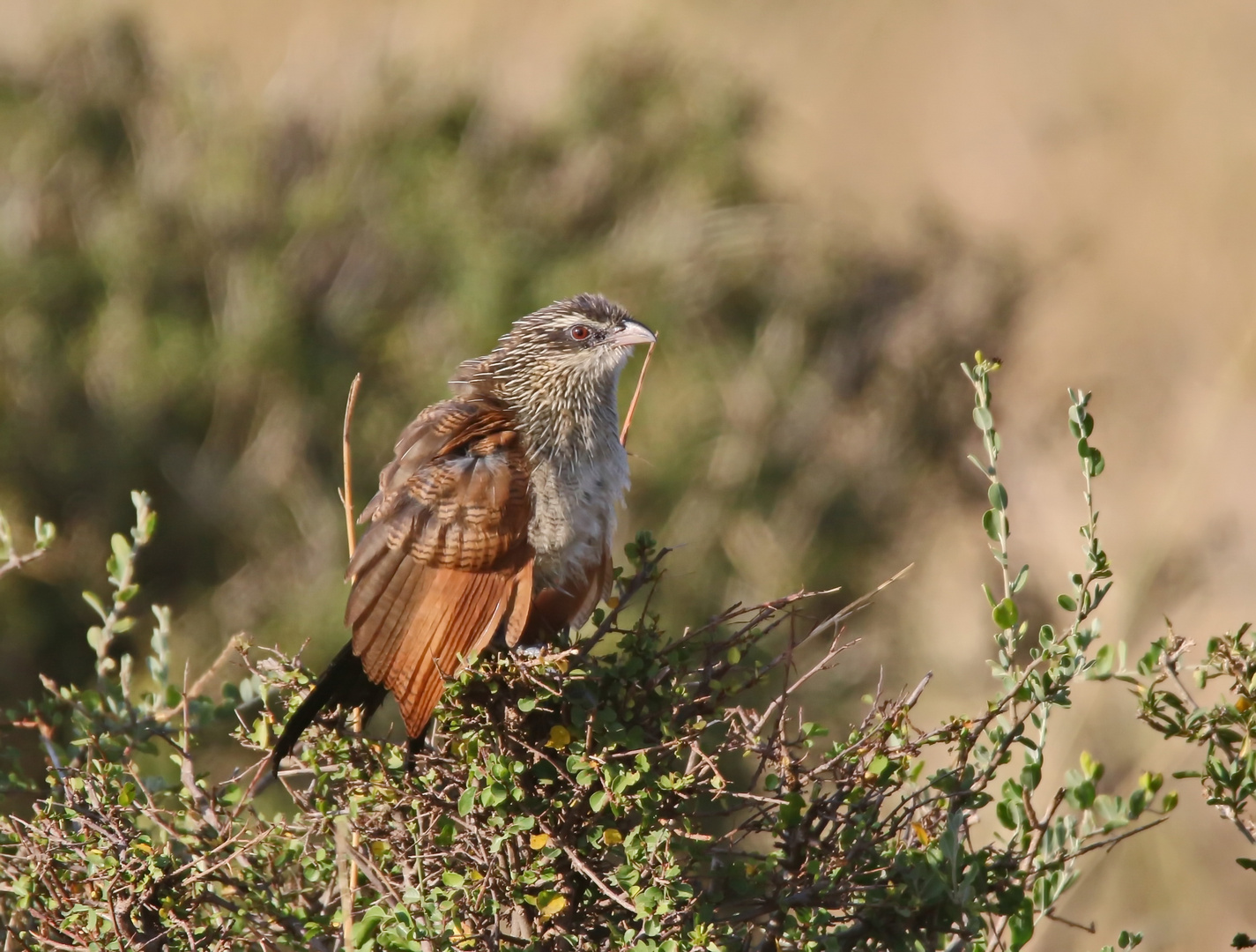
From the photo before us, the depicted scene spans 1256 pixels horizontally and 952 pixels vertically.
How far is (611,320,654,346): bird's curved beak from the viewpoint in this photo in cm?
305

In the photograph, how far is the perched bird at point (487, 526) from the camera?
2238 mm

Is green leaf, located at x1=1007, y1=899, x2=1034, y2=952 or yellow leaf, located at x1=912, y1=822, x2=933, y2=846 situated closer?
green leaf, located at x1=1007, y1=899, x2=1034, y2=952

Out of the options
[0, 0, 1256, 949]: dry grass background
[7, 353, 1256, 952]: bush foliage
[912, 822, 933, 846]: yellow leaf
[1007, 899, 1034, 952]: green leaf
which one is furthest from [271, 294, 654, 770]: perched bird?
[0, 0, 1256, 949]: dry grass background

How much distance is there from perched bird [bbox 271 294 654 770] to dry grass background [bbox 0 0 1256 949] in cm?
134

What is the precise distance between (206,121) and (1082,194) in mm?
6559

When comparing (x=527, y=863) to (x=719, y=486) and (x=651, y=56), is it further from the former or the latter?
(x=651, y=56)

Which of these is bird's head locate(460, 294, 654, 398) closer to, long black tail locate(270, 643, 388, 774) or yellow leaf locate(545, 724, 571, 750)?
long black tail locate(270, 643, 388, 774)

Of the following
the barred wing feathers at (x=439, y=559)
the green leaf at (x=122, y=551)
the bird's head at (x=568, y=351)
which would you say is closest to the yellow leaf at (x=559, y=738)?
the barred wing feathers at (x=439, y=559)

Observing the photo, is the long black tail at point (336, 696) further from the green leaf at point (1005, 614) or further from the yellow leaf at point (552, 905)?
the green leaf at point (1005, 614)

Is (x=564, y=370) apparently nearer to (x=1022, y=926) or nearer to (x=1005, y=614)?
(x=1005, y=614)

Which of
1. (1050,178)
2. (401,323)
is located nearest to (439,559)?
(401,323)

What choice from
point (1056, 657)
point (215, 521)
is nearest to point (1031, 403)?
point (215, 521)

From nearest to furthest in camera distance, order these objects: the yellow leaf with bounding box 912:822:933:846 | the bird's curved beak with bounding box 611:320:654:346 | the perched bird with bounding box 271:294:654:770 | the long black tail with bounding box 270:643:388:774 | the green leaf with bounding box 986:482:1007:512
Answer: the green leaf with bounding box 986:482:1007:512, the yellow leaf with bounding box 912:822:933:846, the long black tail with bounding box 270:643:388:774, the perched bird with bounding box 271:294:654:770, the bird's curved beak with bounding box 611:320:654:346

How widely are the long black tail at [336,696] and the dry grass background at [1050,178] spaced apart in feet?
5.40
